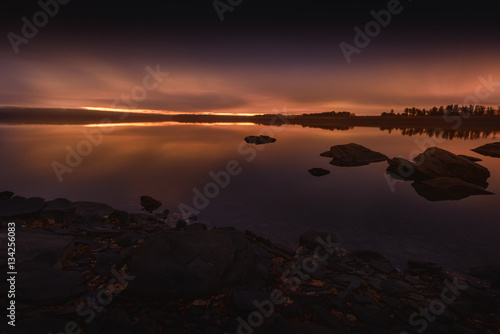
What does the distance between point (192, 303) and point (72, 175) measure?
18982 millimetres

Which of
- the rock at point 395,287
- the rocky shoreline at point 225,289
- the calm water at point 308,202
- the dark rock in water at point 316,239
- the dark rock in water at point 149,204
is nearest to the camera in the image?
the rocky shoreline at point 225,289

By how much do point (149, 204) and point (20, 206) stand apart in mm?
5235

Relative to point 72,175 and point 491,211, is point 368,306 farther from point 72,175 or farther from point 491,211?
point 72,175

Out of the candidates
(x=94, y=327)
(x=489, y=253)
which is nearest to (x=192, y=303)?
(x=94, y=327)

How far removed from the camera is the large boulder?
5367 millimetres

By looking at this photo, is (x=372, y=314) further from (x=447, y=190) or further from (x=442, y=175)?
(x=442, y=175)

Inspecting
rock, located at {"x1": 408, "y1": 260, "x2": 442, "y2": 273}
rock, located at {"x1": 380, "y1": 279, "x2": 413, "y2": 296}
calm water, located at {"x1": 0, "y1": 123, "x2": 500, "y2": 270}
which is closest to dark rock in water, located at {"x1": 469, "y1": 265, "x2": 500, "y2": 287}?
calm water, located at {"x1": 0, "y1": 123, "x2": 500, "y2": 270}

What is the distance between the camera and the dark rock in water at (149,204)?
1206 cm

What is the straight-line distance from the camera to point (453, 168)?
19719 mm

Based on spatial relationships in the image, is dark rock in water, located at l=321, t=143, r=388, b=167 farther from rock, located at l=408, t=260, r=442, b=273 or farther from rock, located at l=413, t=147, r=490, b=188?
rock, located at l=408, t=260, r=442, b=273

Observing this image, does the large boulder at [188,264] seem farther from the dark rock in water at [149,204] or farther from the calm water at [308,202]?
the dark rock in water at [149,204]

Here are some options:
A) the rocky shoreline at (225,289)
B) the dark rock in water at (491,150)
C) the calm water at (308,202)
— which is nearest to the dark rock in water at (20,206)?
the rocky shoreline at (225,289)

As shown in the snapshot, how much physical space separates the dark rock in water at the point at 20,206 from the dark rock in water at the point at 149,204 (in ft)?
13.6

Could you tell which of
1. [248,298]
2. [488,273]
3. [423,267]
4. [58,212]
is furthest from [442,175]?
[58,212]
